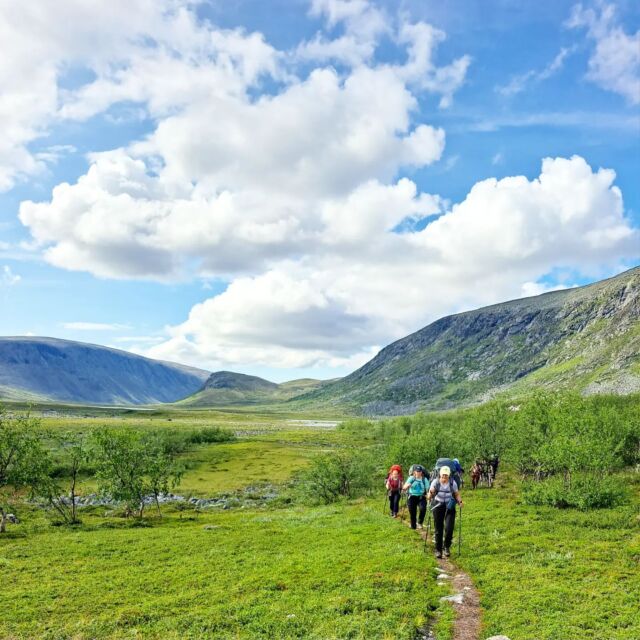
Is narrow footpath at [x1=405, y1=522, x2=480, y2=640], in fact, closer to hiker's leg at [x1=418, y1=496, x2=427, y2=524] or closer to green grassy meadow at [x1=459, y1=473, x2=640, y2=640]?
green grassy meadow at [x1=459, y1=473, x2=640, y2=640]

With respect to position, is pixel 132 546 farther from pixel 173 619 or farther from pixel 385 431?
pixel 385 431

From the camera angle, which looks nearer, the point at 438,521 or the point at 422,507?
the point at 438,521

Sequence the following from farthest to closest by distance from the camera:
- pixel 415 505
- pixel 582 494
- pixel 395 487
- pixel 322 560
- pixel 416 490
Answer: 1. pixel 395 487
2. pixel 582 494
3. pixel 415 505
4. pixel 416 490
5. pixel 322 560

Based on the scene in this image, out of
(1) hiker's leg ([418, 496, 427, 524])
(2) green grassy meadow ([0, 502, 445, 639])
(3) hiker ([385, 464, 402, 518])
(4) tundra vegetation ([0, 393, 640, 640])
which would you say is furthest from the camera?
(3) hiker ([385, 464, 402, 518])

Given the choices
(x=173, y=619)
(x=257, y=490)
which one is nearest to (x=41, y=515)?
(x=257, y=490)

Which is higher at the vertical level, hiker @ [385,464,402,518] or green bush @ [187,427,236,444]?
hiker @ [385,464,402,518]

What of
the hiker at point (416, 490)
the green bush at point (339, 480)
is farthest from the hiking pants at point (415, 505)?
the green bush at point (339, 480)

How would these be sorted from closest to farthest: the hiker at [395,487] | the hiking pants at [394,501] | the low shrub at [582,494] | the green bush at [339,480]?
the low shrub at [582,494]
the hiker at [395,487]
the hiking pants at [394,501]
the green bush at [339,480]

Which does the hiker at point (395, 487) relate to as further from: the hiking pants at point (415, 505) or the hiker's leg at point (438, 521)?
the hiker's leg at point (438, 521)

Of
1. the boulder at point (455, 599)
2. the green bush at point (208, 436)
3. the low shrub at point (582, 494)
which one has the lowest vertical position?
the green bush at point (208, 436)

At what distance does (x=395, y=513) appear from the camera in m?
34.1

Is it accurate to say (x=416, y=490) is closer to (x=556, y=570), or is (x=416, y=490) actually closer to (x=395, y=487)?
(x=395, y=487)

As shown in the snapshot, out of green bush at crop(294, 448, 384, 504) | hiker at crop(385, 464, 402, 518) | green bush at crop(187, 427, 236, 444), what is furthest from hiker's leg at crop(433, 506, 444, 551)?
green bush at crop(187, 427, 236, 444)

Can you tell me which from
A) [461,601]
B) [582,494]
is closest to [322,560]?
[461,601]
